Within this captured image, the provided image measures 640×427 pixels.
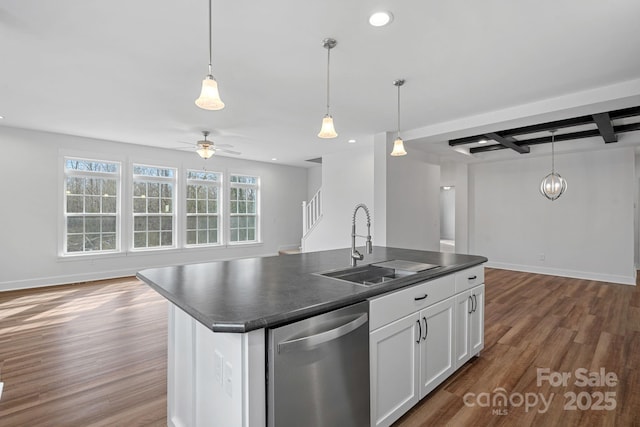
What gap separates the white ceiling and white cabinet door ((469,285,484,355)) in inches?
82.8

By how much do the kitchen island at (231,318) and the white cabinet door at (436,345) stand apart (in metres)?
0.25

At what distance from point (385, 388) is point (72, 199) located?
643 cm

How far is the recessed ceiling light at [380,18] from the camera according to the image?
214cm

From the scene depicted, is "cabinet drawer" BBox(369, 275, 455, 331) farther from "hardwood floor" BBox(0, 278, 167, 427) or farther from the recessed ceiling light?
the recessed ceiling light

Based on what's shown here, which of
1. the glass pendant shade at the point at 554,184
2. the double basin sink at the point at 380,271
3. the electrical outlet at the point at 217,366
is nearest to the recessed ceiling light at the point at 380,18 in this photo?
the double basin sink at the point at 380,271

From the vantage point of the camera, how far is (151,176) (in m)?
6.61

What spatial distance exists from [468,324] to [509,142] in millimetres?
4283

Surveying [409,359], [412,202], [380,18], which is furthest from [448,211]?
[409,359]

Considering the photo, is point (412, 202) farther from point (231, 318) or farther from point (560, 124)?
point (231, 318)

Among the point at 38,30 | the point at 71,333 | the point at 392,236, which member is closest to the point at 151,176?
the point at 71,333

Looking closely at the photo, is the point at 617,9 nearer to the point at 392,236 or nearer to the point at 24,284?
the point at 392,236

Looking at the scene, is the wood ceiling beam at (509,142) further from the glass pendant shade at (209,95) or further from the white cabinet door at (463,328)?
the glass pendant shade at (209,95)

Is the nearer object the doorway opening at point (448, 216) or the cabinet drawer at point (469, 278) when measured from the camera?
the cabinet drawer at point (469, 278)

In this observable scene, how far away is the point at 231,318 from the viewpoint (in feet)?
3.89
